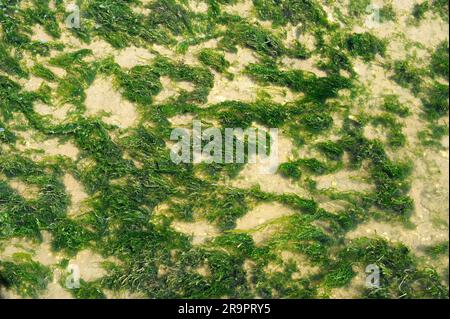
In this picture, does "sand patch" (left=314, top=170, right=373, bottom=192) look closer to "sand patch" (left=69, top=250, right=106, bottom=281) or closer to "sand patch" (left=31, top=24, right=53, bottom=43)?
"sand patch" (left=69, top=250, right=106, bottom=281)

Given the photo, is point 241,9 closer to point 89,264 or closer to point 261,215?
point 261,215

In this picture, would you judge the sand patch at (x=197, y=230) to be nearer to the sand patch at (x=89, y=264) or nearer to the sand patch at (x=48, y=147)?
the sand patch at (x=89, y=264)

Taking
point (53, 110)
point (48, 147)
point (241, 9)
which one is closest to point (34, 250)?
point (48, 147)

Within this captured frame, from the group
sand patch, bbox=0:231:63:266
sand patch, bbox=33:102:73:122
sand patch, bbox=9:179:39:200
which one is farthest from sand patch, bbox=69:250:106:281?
sand patch, bbox=33:102:73:122

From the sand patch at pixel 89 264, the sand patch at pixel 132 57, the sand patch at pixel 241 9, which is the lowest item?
the sand patch at pixel 89 264

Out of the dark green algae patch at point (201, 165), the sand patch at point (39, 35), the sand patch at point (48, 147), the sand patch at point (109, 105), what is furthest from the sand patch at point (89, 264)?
the sand patch at point (39, 35)
